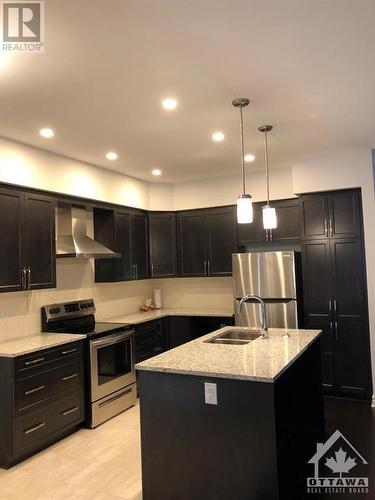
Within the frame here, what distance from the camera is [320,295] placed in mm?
4535

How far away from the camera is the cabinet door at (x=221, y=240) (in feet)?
17.5

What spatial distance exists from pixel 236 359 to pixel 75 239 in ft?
8.49

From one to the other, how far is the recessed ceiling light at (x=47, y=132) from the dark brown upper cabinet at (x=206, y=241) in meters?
2.49

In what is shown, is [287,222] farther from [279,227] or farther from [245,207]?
[245,207]

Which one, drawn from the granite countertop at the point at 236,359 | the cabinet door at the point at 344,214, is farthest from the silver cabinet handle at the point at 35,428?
the cabinet door at the point at 344,214

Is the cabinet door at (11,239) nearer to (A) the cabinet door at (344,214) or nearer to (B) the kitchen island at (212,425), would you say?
(B) the kitchen island at (212,425)

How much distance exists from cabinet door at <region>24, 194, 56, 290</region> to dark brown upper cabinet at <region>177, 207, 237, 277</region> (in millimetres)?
2144

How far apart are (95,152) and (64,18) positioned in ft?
7.43

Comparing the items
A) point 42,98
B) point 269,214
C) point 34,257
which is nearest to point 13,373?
point 34,257

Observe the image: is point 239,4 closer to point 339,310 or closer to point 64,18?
point 64,18

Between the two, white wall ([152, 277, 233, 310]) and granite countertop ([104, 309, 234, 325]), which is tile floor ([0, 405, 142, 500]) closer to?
granite countertop ([104, 309, 234, 325])

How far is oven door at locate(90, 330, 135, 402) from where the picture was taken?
153 inches

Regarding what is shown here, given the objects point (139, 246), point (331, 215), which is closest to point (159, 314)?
point (139, 246)

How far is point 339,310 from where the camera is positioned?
4.43m
